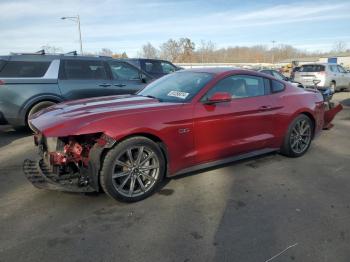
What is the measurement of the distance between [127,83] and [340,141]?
499 cm

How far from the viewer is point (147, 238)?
3.21m

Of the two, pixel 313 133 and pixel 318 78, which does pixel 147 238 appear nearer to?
pixel 313 133

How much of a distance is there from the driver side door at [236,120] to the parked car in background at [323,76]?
43.6 ft

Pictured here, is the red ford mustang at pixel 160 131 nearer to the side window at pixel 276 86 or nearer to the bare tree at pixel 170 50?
the side window at pixel 276 86

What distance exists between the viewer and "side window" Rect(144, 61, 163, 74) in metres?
12.2

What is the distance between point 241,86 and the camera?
4.99 m

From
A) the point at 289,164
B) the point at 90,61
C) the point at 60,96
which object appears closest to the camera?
the point at 289,164

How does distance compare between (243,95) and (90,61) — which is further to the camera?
(90,61)

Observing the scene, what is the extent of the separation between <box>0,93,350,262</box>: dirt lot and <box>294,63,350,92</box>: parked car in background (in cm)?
1348

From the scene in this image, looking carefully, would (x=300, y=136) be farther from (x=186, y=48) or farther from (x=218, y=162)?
(x=186, y=48)

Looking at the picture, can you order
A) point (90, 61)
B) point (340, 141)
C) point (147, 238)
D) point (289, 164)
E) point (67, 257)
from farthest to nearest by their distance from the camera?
point (90, 61) → point (340, 141) → point (289, 164) → point (147, 238) → point (67, 257)

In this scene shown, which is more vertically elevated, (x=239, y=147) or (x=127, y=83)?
(x=127, y=83)

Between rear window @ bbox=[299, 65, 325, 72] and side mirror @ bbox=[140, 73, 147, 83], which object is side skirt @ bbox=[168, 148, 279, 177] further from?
rear window @ bbox=[299, 65, 325, 72]

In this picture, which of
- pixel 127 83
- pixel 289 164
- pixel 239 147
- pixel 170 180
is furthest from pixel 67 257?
pixel 127 83
